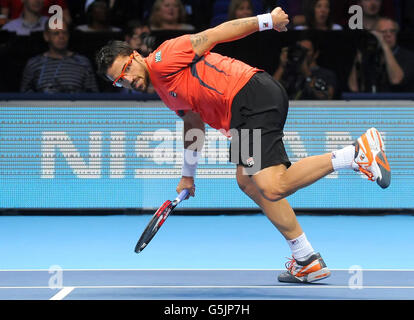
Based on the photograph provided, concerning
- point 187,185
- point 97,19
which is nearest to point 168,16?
point 97,19

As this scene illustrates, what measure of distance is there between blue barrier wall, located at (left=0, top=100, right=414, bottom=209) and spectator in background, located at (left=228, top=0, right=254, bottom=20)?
1444mm

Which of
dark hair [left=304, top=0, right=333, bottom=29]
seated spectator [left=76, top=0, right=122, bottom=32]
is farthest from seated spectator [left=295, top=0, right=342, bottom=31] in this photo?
seated spectator [left=76, top=0, right=122, bottom=32]

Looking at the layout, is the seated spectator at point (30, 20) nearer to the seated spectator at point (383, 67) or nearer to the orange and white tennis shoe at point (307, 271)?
the seated spectator at point (383, 67)

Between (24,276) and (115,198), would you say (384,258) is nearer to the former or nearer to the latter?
(24,276)

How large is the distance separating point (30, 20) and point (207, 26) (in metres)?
2.20

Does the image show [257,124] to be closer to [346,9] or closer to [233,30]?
[233,30]

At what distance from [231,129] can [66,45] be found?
4.88m

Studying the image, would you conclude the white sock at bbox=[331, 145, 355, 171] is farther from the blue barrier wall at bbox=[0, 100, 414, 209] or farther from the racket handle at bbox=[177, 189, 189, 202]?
the blue barrier wall at bbox=[0, 100, 414, 209]

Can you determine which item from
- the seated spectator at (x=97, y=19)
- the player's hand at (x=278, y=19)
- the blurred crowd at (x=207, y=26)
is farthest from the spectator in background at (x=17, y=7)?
the player's hand at (x=278, y=19)

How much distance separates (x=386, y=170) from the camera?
213 inches

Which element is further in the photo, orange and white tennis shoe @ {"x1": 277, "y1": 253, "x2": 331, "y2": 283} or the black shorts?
orange and white tennis shoe @ {"x1": 277, "y1": 253, "x2": 331, "y2": 283}

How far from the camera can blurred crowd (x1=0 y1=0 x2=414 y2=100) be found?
32.3 feet

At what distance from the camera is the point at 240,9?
10180 mm

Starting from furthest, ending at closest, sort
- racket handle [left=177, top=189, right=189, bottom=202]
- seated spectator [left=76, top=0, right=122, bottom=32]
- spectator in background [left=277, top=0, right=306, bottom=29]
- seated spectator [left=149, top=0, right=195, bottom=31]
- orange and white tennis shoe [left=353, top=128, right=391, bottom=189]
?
spectator in background [left=277, top=0, right=306, bottom=29], seated spectator [left=76, top=0, right=122, bottom=32], seated spectator [left=149, top=0, right=195, bottom=31], racket handle [left=177, top=189, right=189, bottom=202], orange and white tennis shoe [left=353, top=128, right=391, bottom=189]
